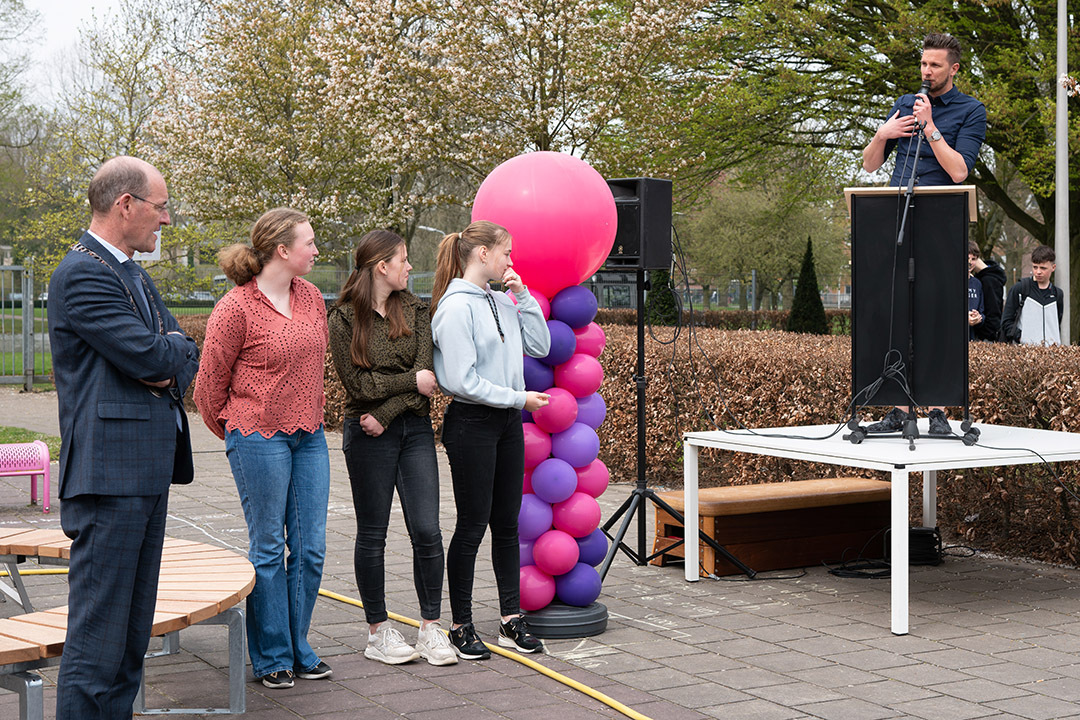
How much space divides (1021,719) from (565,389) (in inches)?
98.5

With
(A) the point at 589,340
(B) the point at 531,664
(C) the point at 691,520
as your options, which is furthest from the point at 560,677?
(C) the point at 691,520

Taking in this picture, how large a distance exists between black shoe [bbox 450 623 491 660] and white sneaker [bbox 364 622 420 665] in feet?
0.61

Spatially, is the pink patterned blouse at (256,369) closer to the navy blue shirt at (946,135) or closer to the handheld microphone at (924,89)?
the handheld microphone at (924,89)

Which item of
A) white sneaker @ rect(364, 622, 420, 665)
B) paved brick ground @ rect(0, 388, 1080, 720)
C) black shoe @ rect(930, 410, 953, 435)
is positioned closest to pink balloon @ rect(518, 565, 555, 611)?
paved brick ground @ rect(0, 388, 1080, 720)

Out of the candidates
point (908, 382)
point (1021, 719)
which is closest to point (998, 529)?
point (908, 382)

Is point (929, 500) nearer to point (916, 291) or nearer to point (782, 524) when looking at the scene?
point (782, 524)

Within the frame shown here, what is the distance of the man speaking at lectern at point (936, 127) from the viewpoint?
6.32 m

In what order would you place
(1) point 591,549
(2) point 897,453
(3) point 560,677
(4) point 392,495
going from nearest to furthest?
(3) point 560,677 → (4) point 392,495 → (1) point 591,549 → (2) point 897,453

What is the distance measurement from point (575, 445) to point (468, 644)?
3.64 ft

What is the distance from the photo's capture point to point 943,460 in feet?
19.0

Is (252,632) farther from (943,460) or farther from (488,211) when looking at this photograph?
(943,460)

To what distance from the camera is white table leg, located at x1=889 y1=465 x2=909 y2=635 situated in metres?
5.68

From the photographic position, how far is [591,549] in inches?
230

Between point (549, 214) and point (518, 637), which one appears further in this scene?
point (549, 214)
